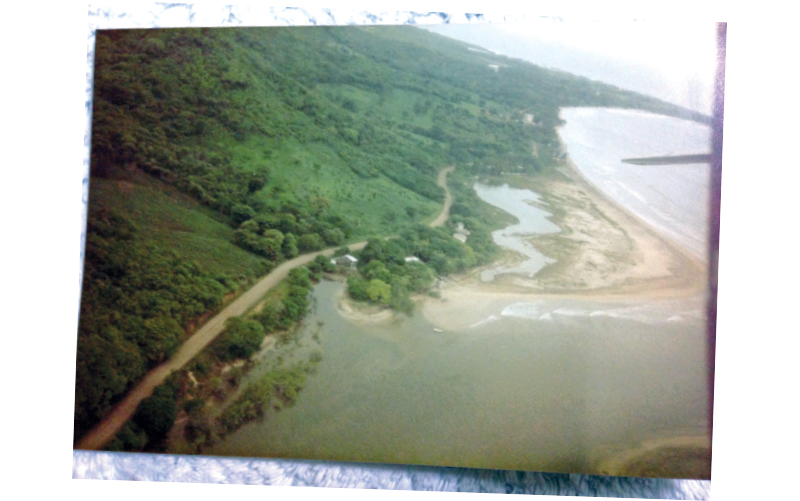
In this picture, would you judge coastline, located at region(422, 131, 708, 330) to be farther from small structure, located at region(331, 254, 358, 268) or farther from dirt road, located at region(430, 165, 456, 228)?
small structure, located at region(331, 254, 358, 268)

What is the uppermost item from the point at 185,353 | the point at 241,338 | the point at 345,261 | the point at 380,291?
the point at 345,261

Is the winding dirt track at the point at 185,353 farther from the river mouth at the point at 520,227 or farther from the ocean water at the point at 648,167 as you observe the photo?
the ocean water at the point at 648,167

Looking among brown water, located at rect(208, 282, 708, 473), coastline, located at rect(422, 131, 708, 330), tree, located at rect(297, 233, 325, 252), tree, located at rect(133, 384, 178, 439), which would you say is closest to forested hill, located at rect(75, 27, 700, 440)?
tree, located at rect(297, 233, 325, 252)

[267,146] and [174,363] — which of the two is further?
[267,146]

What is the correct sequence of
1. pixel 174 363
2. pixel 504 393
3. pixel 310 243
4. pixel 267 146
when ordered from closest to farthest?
pixel 504 393, pixel 174 363, pixel 310 243, pixel 267 146

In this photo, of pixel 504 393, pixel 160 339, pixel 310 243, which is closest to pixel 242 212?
pixel 310 243

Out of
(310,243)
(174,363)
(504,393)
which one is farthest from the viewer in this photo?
(310,243)

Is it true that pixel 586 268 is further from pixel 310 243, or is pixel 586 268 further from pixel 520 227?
pixel 310 243

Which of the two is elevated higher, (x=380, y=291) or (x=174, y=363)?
(x=380, y=291)
